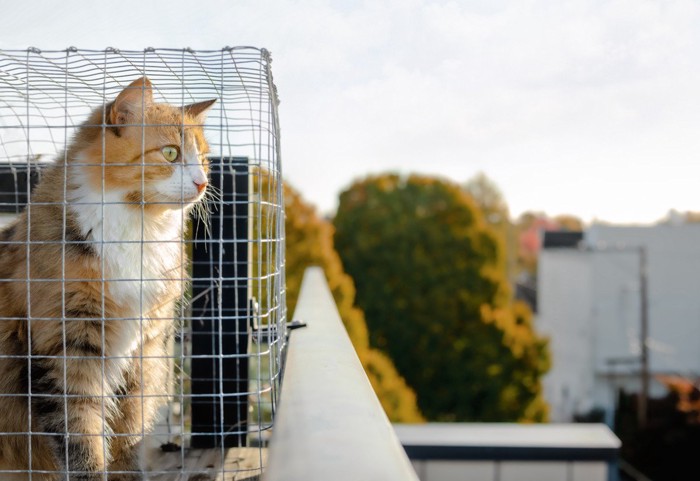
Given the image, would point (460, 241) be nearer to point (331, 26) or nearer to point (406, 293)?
point (406, 293)

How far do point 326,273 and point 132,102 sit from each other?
658 centimetres

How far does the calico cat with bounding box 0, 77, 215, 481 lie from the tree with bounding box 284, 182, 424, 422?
5068 mm

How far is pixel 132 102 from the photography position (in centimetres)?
135

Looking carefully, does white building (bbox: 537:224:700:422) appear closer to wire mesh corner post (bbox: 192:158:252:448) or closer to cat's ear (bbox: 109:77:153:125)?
wire mesh corner post (bbox: 192:158:252:448)

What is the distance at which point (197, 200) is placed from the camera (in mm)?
1378

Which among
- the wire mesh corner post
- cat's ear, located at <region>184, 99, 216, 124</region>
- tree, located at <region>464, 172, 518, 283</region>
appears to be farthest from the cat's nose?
tree, located at <region>464, 172, 518, 283</region>

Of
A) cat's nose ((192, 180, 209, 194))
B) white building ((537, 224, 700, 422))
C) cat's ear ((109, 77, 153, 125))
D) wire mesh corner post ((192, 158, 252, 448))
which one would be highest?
cat's ear ((109, 77, 153, 125))

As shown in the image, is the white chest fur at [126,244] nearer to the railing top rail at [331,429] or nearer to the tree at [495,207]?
the railing top rail at [331,429]

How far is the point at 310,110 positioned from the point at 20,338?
5233 millimetres

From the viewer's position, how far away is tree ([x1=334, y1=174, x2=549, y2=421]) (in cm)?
1186

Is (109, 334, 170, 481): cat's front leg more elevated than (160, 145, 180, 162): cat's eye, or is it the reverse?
(160, 145, 180, 162): cat's eye

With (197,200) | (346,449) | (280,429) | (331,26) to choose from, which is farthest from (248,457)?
(331,26)

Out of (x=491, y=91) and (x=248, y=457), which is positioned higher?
(x=491, y=91)

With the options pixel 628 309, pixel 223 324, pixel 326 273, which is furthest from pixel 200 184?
pixel 628 309
